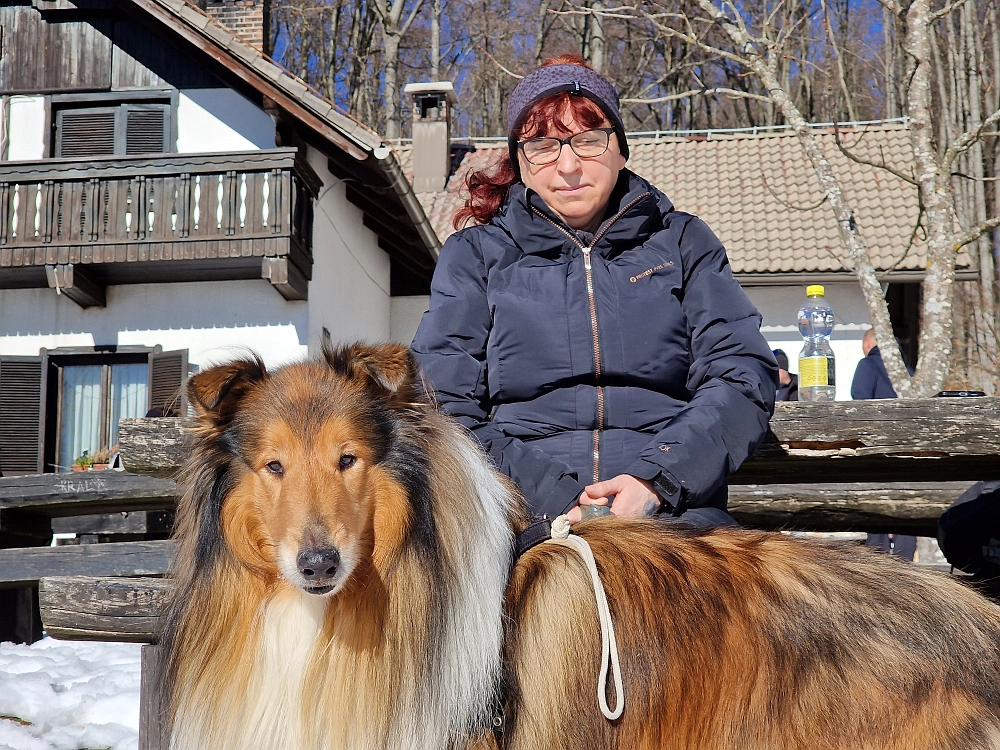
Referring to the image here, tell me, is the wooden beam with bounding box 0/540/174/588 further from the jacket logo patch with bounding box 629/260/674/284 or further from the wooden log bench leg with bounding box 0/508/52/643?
the jacket logo patch with bounding box 629/260/674/284

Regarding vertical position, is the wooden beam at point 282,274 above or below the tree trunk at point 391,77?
below

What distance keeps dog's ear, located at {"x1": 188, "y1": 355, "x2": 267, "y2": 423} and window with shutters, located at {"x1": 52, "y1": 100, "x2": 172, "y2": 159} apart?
12572mm

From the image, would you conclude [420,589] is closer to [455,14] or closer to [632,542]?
[632,542]

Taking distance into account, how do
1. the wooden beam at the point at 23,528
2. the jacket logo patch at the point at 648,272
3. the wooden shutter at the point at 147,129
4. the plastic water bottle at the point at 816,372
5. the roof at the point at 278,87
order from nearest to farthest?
the jacket logo patch at the point at 648,272, the plastic water bottle at the point at 816,372, the wooden beam at the point at 23,528, the roof at the point at 278,87, the wooden shutter at the point at 147,129

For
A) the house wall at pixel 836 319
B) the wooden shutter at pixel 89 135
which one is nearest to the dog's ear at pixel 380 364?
the wooden shutter at pixel 89 135

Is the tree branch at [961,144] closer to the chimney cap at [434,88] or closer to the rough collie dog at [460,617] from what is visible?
the rough collie dog at [460,617]

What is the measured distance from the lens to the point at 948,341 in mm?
7438

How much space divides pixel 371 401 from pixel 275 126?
11.8 m

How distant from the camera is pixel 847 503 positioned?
17.4 feet

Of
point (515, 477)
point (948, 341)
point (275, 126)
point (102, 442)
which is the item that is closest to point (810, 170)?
point (275, 126)

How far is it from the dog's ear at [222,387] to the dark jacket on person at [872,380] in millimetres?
7136

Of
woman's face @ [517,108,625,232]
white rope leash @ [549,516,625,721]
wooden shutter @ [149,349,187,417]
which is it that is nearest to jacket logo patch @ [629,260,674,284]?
woman's face @ [517,108,625,232]

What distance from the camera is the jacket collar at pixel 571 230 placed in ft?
9.04

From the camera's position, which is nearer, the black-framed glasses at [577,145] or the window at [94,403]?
the black-framed glasses at [577,145]
